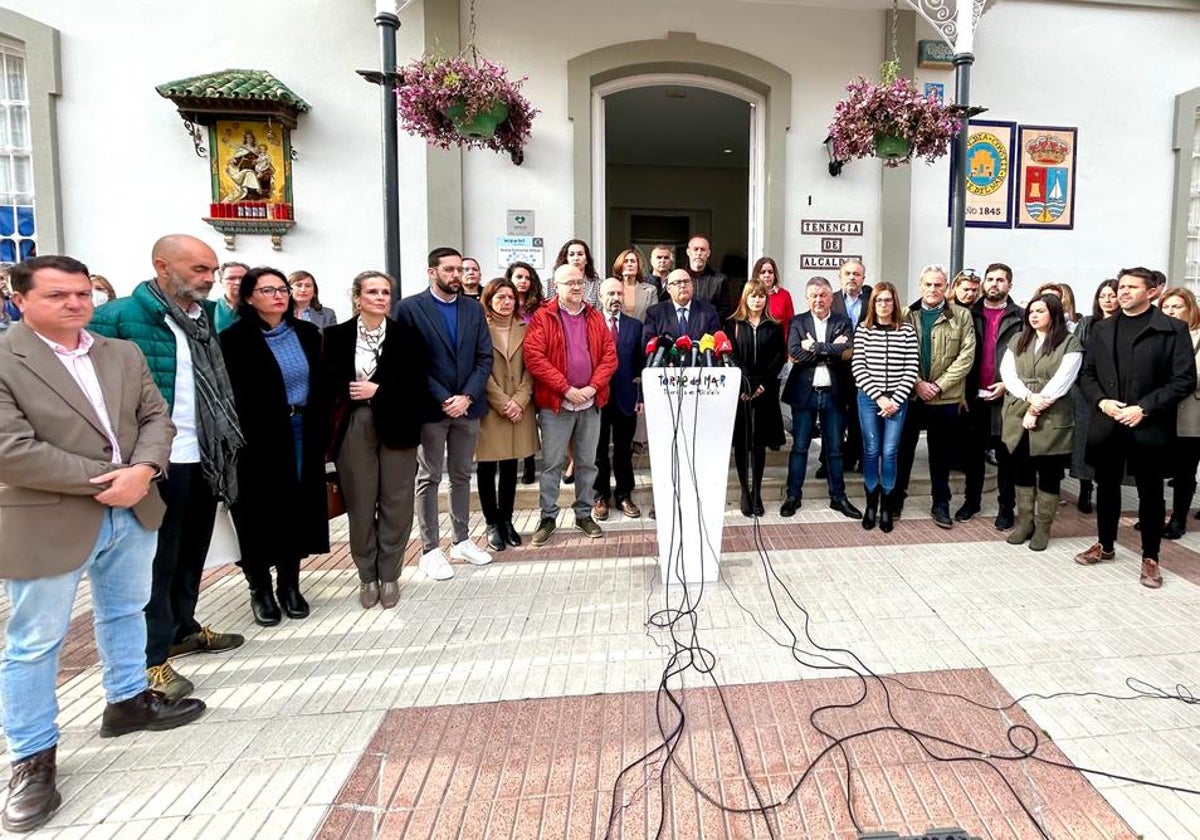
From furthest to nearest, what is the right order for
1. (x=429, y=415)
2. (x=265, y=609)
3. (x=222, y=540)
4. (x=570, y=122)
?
(x=570, y=122), (x=429, y=415), (x=265, y=609), (x=222, y=540)

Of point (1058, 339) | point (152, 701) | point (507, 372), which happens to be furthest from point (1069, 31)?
point (152, 701)

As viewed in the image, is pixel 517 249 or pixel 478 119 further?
pixel 517 249

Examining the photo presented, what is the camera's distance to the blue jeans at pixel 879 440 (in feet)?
16.0

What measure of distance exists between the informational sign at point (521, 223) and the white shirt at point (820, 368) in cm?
308

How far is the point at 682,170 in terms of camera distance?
13391 millimetres

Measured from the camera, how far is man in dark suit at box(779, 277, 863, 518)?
16.5ft

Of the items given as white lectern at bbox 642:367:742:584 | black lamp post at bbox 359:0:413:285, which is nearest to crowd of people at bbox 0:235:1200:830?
black lamp post at bbox 359:0:413:285

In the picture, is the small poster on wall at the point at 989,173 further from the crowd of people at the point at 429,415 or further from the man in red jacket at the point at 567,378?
the man in red jacket at the point at 567,378

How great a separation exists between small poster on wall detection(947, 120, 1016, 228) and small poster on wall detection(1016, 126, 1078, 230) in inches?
5.0

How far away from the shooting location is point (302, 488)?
3.51 metres

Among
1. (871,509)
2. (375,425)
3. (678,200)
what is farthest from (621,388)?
(678,200)

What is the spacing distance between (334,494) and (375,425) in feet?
1.52

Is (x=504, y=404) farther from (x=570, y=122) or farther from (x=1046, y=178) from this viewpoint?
(x=1046, y=178)

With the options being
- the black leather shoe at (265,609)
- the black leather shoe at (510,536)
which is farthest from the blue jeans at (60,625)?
the black leather shoe at (510,536)
